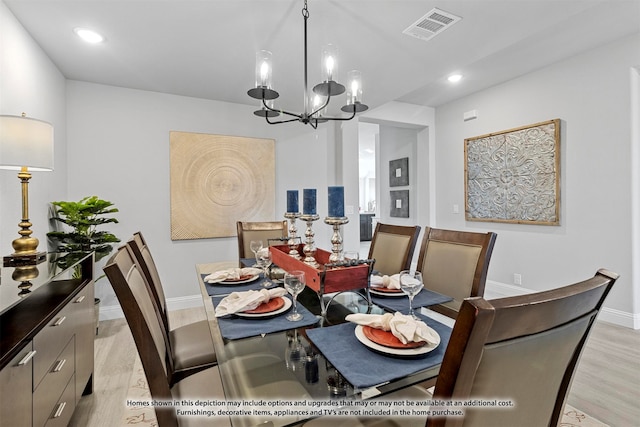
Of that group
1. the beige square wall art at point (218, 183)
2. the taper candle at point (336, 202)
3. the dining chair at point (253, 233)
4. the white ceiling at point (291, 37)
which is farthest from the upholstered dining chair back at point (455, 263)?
the beige square wall art at point (218, 183)

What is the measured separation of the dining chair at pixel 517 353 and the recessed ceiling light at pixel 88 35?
294 cm

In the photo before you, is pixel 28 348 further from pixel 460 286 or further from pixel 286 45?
pixel 286 45

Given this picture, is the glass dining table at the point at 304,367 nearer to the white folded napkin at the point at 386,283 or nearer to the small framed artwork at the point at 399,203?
the white folded napkin at the point at 386,283

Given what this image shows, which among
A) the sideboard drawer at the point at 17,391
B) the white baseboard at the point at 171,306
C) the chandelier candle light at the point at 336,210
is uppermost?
the chandelier candle light at the point at 336,210

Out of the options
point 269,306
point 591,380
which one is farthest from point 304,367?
point 591,380

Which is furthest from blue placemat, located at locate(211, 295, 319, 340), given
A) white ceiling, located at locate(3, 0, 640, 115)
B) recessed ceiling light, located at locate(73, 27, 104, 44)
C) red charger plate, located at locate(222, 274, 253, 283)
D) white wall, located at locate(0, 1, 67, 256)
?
recessed ceiling light, located at locate(73, 27, 104, 44)

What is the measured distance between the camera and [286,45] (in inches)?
96.7

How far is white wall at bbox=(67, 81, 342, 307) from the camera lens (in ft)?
10.2

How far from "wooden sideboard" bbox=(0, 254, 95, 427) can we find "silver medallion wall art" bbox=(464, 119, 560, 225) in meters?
4.23

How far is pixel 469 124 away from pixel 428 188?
1.08 m

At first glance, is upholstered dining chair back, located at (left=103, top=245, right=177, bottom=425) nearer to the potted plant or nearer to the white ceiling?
the white ceiling

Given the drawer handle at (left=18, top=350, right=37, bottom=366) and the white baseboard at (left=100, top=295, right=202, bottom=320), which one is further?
the white baseboard at (left=100, top=295, right=202, bottom=320)

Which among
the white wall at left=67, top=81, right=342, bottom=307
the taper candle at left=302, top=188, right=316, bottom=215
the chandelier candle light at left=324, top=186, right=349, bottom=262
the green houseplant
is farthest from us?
the white wall at left=67, top=81, right=342, bottom=307

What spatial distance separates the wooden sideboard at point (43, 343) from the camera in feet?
3.38
